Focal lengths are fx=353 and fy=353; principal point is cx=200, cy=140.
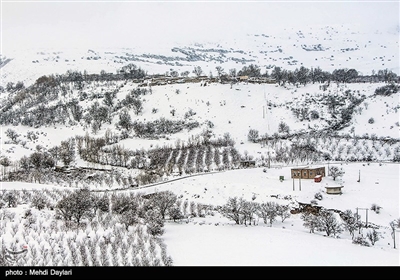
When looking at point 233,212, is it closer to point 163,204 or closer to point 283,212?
point 283,212

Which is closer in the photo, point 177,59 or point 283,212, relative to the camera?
point 283,212

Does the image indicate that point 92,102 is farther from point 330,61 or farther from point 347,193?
point 330,61

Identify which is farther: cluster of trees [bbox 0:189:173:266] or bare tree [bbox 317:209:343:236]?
bare tree [bbox 317:209:343:236]

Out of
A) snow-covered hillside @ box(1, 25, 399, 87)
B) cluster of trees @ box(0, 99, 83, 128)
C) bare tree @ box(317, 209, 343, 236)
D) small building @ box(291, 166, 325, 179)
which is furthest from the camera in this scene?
snow-covered hillside @ box(1, 25, 399, 87)

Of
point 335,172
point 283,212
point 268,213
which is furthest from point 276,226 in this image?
point 335,172

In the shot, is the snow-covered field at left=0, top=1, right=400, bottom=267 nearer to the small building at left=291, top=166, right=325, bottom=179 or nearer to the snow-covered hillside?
the small building at left=291, top=166, right=325, bottom=179

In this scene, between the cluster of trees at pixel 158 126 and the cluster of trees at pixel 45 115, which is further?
the cluster of trees at pixel 45 115

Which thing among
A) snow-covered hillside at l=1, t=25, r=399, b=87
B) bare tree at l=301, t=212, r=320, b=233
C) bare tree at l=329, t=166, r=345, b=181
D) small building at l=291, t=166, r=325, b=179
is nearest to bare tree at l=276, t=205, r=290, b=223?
bare tree at l=301, t=212, r=320, b=233

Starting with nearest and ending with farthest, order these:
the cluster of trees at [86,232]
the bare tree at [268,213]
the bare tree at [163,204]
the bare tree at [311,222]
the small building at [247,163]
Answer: the cluster of trees at [86,232] → the bare tree at [311,222] → the bare tree at [268,213] → the bare tree at [163,204] → the small building at [247,163]

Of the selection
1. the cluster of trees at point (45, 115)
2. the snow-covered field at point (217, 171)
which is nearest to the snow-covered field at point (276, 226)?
the snow-covered field at point (217, 171)

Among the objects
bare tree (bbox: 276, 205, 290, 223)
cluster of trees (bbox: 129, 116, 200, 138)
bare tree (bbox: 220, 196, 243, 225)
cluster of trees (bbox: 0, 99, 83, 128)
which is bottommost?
bare tree (bbox: 276, 205, 290, 223)

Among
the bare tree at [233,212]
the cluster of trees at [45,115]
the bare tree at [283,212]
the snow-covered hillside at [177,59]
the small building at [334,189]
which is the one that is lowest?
the small building at [334,189]

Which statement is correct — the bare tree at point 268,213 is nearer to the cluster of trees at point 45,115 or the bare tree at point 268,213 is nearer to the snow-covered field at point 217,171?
the snow-covered field at point 217,171

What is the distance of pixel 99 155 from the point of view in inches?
2185
